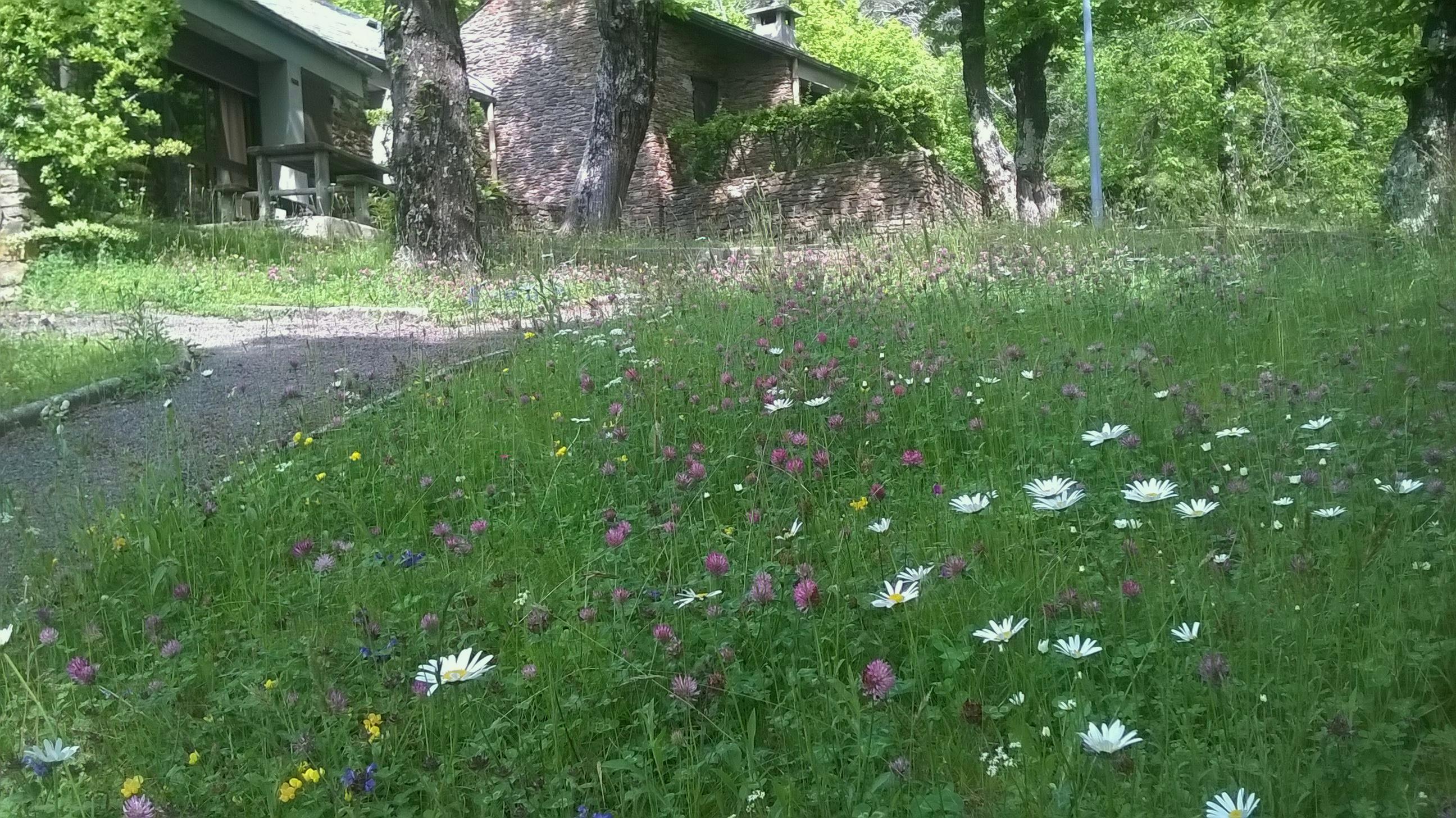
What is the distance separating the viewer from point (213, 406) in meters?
5.25

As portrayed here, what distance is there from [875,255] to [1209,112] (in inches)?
1256

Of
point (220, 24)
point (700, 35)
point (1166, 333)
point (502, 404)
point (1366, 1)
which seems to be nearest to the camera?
point (502, 404)

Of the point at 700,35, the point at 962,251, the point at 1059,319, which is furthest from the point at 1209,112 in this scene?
the point at 1059,319

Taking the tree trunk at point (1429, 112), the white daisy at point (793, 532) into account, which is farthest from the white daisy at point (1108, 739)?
the tree trunk at point (1429, 112)

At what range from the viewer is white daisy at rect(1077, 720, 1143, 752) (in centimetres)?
143

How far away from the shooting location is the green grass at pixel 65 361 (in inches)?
227

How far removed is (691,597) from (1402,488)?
1.46 metres

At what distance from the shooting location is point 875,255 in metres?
7.77

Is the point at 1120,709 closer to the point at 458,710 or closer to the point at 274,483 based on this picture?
the point at 458,710

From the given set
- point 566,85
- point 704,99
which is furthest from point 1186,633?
point 704,99

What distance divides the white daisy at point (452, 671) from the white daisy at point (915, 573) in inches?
28.8

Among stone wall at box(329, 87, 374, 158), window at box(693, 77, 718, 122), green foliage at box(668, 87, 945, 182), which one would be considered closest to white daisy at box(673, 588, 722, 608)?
green foliage at box(668, 87, 945, 182)

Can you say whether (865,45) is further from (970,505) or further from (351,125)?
(970,505)

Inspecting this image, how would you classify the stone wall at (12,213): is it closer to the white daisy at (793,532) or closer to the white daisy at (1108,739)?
the white daisy at (793,532)
